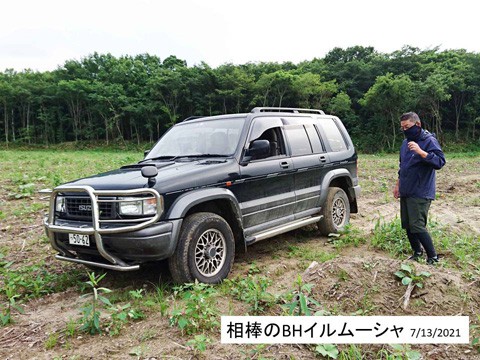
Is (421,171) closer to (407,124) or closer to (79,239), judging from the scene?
(407,124)

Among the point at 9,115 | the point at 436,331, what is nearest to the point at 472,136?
the point at 436,331

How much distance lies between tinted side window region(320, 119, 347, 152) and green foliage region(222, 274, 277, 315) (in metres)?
3.25

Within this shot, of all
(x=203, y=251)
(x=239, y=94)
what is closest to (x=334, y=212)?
(x=203, y=251)

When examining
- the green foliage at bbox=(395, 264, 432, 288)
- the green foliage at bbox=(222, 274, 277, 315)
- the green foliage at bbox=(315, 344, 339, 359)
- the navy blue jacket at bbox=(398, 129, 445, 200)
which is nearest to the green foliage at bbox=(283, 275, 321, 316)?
the green foliage at bbox=(222, 274, 277, 315)

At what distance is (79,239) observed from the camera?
3789 millimetres

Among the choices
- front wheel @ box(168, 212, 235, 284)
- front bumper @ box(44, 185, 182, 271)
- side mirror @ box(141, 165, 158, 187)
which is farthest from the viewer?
front wheel @ box(168, 212, 235, 284)

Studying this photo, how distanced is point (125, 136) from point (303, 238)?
47937 mm

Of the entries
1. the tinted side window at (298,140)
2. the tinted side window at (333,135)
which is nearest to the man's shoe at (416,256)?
the tinted side window at (298,140)

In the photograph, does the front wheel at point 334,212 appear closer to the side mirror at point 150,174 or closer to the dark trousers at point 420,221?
the dark trousers at point 420,221

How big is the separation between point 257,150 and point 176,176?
1.16 metres

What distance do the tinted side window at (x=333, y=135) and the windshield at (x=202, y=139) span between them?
2.00m

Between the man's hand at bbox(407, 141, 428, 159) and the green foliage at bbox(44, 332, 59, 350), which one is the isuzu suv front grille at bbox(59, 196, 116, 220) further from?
the man's hand at bbox(407, 141, 428, 159)

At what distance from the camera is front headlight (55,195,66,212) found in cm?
410

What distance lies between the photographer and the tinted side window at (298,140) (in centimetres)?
548
